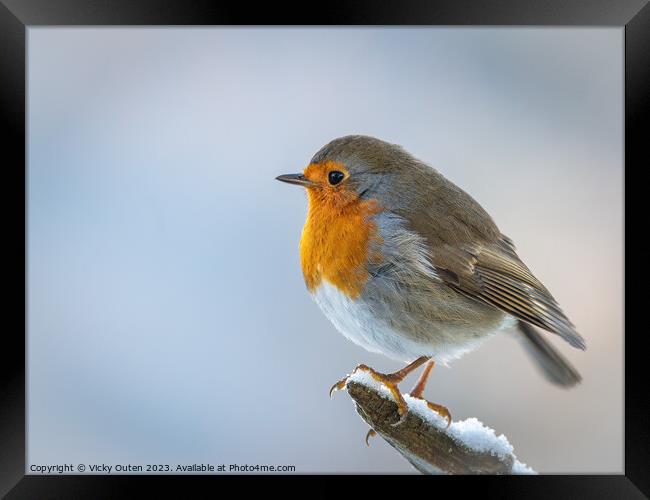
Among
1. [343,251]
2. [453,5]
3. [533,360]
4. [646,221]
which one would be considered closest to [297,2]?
[453,5]

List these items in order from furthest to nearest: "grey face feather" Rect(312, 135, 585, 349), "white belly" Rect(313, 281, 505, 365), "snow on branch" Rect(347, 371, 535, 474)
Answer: "grey face feather" Rect(312, 135, 585, 349), "white belly" Rect(313, 281, 505, 365), "snow on branch" Rect(347, 371, 535, 474)

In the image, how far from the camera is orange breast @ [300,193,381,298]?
2867 mm

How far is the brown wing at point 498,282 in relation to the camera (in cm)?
293

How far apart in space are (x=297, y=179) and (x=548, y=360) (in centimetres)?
132

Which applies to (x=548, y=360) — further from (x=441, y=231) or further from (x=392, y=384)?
(x=392, y=384)

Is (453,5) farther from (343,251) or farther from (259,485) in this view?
(259,485)

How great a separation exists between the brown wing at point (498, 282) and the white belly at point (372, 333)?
20 cm

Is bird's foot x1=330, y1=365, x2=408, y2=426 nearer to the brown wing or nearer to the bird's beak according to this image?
the brown wing

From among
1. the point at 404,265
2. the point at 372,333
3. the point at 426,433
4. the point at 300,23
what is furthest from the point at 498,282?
the point at 300,23

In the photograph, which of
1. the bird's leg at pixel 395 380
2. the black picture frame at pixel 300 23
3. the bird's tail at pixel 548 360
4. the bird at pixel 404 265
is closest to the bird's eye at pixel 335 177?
the bird at pixel 404 265

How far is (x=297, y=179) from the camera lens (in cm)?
305

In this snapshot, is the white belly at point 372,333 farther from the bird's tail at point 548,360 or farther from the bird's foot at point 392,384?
the bird's tail at point 548,360

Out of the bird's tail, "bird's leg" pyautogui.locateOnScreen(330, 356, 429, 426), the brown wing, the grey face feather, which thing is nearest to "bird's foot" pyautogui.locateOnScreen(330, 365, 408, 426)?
"bird's leg" pyautogui.locateOnScreen(330, 356, 429, 426)

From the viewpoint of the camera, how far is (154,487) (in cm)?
301
